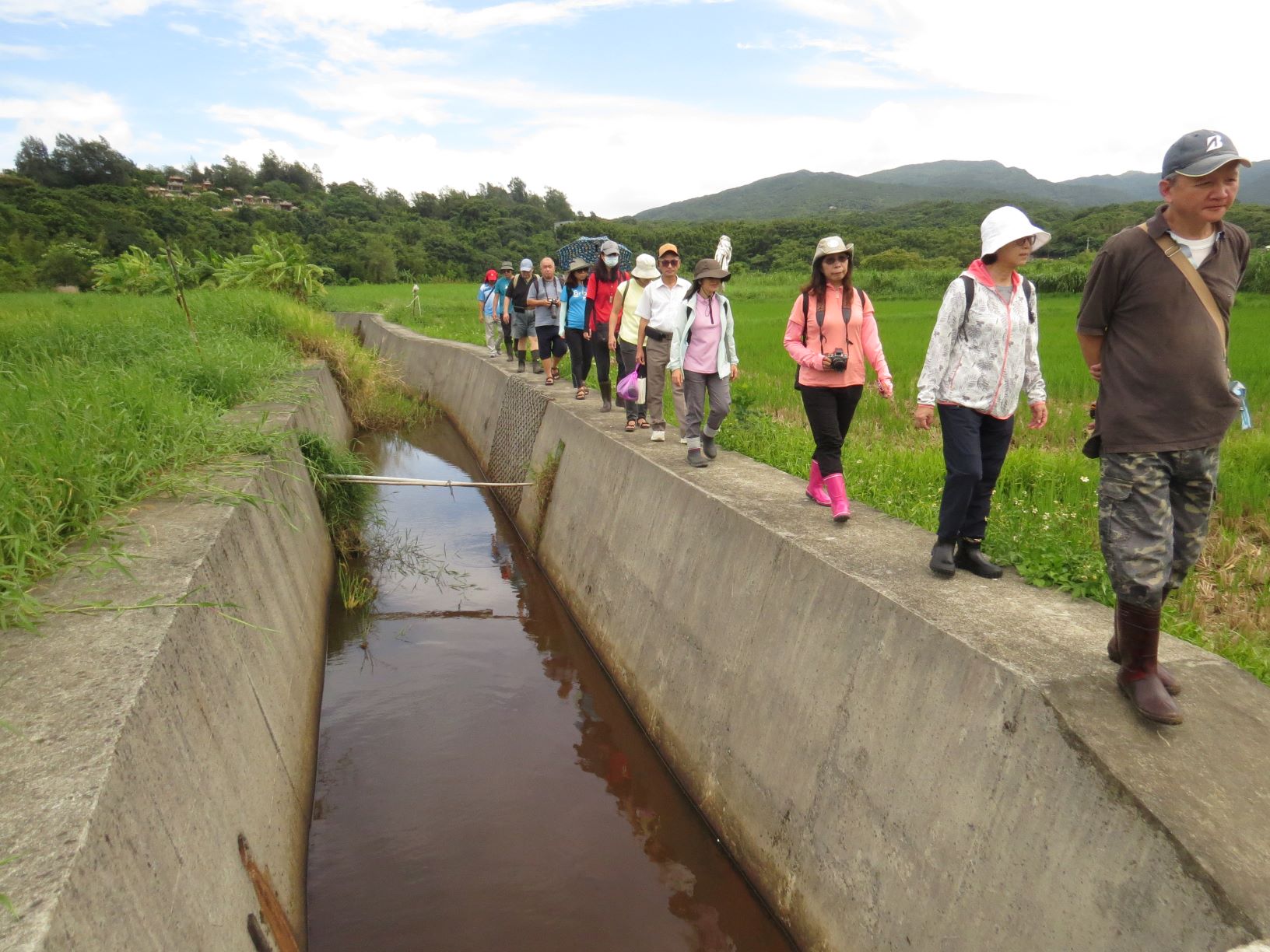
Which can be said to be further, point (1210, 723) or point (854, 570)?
point (854, 570)

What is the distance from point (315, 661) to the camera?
19.5 ft

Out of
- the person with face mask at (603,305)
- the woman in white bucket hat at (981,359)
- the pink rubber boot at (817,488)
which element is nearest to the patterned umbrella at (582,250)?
the person with face mask at (603,305)

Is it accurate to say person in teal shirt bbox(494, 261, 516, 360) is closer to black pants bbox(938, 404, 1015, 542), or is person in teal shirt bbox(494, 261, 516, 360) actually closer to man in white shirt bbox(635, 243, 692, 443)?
man in white shirt bbox(635, 243, 692, 443)

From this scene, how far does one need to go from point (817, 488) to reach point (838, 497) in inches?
16.6

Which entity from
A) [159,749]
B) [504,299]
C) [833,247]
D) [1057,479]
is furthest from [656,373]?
[504,299]

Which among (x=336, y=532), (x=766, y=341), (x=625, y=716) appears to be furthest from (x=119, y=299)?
(x=625, y=716)

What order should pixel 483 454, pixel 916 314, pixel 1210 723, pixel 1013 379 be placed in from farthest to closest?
pixel 916 314, pixel 483 454, pixel 1013 379, pixel 1210 723

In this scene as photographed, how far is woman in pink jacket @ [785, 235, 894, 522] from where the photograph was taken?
474cm

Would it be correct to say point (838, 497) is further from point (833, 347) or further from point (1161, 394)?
point (1161, 394)

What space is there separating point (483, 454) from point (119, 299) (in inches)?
336

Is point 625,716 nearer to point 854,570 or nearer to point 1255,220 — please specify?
point 854,570

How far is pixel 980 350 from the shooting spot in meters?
3.62

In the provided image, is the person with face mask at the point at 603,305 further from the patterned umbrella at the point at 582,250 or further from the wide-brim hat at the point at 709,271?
the wide-brim hat at the point at 709,271

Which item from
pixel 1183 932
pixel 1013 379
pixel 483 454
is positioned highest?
pixel 1013 379
